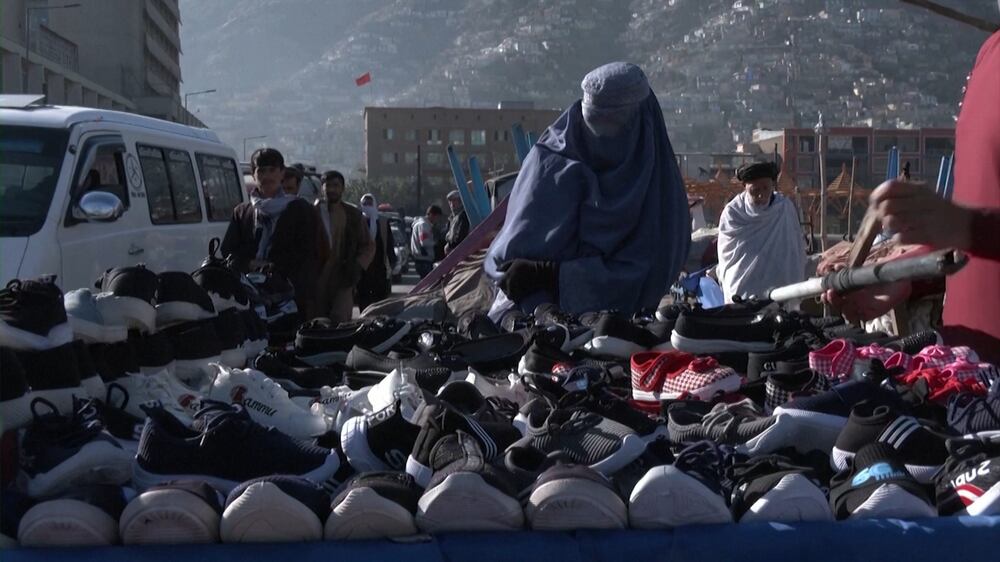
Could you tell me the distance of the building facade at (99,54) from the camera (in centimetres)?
4878

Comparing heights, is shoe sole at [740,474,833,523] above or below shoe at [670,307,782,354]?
below

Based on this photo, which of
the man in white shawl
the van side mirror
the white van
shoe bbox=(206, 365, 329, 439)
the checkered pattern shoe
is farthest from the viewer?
the man in white shawl

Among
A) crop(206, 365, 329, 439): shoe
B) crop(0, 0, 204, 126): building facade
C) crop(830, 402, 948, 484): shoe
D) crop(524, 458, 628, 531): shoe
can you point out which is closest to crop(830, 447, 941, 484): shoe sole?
crop(830, 402, 948, 484): shoe

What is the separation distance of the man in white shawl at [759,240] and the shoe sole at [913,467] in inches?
207

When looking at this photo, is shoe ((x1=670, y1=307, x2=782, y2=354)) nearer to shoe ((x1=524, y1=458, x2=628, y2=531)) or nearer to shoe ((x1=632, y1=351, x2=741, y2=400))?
shoe ((x1=632, y1=351, x2=741, y2=400))

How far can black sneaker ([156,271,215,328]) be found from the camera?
2.94m

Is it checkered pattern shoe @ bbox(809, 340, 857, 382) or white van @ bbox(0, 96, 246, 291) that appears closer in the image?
checkered pattern shoe @ bbox(809, 340, 857, 382)

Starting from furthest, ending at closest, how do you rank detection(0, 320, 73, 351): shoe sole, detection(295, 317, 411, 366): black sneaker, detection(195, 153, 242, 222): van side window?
detection(195, 153, 242, 222): van side window → detection(295, 317, 411, 366): black sneaker → detection(0, 320, 73, 351): shoe sole

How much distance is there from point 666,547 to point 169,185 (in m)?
7.52

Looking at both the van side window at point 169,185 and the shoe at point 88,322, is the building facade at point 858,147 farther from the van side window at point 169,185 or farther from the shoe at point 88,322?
the shoe at point 88,322

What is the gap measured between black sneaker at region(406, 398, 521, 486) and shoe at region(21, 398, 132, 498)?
0.54 metres

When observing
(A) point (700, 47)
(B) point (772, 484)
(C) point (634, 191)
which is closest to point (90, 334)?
(B) point (772, 484)

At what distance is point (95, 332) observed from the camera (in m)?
2.58

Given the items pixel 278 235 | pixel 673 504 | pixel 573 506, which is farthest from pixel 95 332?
pixel 278 235
